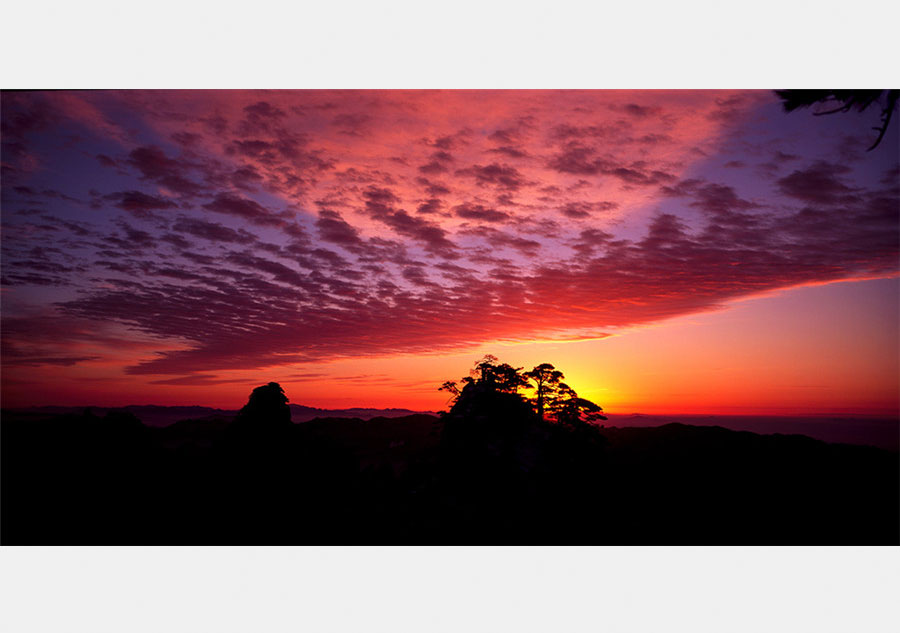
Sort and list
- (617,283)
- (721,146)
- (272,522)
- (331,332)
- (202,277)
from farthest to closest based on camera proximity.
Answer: (331,332)
(617,283)
(202,277)
(721,146)
(272,522)

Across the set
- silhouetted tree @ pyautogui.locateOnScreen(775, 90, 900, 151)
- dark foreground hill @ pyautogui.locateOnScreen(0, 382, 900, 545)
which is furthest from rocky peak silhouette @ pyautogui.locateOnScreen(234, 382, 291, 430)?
silhouetted tree @ pyautogui.locateOnScreen(775, 90, 900, 151)

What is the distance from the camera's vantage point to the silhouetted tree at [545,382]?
1459 centimetres

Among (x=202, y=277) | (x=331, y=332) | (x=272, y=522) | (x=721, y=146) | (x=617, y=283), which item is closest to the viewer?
(x=272, y=522)

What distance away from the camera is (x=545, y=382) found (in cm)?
1473

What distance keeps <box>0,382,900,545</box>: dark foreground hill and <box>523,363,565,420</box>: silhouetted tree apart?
2.53m

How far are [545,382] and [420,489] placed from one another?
676 cm

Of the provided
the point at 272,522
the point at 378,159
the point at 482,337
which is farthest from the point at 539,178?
the point at 272,522

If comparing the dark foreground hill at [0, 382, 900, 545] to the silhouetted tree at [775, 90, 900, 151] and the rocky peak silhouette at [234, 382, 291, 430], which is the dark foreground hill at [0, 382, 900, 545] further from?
the silhouetted tree at [775, 90, 900, 151]

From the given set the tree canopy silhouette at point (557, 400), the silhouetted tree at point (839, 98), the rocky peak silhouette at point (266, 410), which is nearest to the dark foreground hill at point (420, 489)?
the rocky peak silhouette at point (266, 410)

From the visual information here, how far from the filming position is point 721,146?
26.8 feet

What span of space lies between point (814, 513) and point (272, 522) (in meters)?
10.6

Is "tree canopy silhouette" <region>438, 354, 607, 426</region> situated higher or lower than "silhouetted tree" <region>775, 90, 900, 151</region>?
lower

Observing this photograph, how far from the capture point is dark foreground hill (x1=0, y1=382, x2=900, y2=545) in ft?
23.5

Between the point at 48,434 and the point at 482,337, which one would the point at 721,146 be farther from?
the point at 48,434
